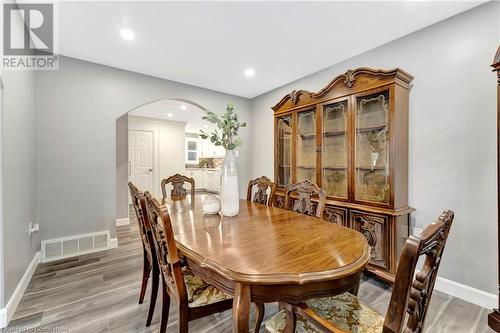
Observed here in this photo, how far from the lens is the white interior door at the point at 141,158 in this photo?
5715 millimetres

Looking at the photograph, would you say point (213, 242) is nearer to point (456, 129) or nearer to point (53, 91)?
point (456, 129)

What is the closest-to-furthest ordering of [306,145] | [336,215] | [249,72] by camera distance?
[336,215]
[306,145]
[249,72]

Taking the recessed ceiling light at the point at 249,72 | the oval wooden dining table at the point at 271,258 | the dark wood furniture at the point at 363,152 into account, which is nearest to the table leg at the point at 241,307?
the oval wooden dining table at the point at 271,258

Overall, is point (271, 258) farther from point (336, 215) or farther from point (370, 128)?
point (370, 128)

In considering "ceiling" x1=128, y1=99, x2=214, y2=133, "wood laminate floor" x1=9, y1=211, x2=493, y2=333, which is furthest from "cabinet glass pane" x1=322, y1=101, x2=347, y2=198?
"ceiling" x1=128, y1=99, x2=214, y2=133

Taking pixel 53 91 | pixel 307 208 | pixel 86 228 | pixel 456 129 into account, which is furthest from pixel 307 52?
pixel 86 228

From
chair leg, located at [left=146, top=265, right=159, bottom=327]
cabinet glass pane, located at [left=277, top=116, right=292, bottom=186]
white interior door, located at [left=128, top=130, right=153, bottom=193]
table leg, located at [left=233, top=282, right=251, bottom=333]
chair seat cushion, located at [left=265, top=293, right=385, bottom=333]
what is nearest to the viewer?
table leg, located at [left=233, top=282, right=251, bottom=333]

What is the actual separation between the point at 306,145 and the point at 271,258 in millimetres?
2256

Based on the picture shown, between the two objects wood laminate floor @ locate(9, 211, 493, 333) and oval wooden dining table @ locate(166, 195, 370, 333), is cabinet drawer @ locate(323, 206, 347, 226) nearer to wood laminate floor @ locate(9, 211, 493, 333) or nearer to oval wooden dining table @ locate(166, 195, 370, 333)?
wood laminate floor @ locate(9, 211, 493, 333)

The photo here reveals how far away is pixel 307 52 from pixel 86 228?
3595 millimetres

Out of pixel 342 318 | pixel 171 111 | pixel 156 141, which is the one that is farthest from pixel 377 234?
pixel 156 141

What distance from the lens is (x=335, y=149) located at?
2.72 m

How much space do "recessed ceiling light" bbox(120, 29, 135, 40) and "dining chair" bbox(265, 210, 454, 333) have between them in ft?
8.87

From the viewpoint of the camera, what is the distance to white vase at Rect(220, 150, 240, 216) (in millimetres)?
1771
